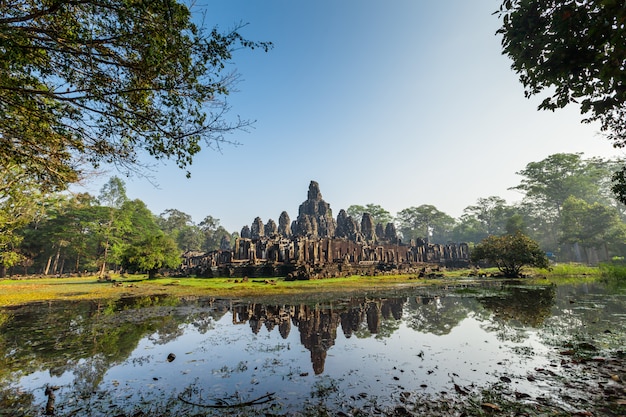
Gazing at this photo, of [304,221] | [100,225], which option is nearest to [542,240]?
[304,221]

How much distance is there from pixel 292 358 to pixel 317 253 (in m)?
27.7

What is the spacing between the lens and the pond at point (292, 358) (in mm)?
4264

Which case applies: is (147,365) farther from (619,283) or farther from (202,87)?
(619,283)

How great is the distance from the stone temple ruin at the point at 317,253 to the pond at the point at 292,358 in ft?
58.0

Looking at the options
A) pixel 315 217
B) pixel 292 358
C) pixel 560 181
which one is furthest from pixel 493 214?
pixel 292 358

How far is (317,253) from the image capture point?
33.9m

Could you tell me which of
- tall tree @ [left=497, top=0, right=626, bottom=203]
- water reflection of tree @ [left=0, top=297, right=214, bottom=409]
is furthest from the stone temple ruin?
tall tree @ [left=497, top=0, right=626, bottom=203]

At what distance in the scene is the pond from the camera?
426 centimetres

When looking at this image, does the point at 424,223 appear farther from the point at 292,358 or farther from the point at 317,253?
the point at 292,358

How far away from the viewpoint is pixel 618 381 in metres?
4.36

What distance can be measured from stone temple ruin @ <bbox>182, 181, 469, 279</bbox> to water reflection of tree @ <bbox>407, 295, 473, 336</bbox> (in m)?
14.5

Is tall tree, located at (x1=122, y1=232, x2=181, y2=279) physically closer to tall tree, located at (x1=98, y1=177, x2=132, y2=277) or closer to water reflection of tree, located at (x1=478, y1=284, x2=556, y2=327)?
tall tree, located at (x1=98, y1=177, x2=132, y2=277)

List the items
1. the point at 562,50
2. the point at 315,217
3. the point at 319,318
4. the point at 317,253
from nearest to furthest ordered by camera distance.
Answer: the point at 562,50 → the point at 319,318 → the point at 317,253 → the point at 315,217

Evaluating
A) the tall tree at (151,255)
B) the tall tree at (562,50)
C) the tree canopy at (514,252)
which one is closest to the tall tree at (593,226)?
the tree canopy at (514,252)
